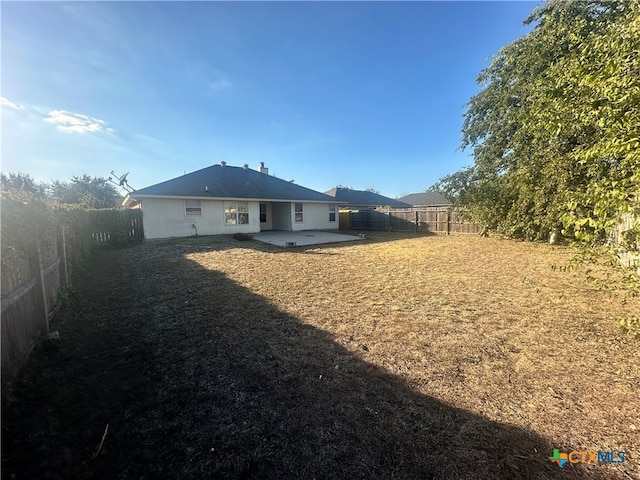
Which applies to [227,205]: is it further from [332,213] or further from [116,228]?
[332,213]

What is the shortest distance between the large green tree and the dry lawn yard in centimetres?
148

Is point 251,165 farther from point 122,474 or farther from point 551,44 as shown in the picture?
point 122,474

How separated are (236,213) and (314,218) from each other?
5.73 meters

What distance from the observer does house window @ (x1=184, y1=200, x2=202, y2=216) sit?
46.1 ft

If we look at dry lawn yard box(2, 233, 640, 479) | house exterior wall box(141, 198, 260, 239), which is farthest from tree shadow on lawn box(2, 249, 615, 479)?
house exterior wall box(141, 198, 260, 239)

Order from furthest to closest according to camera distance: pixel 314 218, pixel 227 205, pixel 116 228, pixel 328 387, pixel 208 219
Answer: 1. pixel 314 218
2. pixel 227 205
3. pixel 208 219
4. pixel 116 228
5. pixel 328 387

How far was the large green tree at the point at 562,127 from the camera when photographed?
267 centimetres

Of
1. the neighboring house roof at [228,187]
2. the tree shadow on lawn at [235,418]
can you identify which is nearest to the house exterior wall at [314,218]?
the neighboring house roof at [228,187]

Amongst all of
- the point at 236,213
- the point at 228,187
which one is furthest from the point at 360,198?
the point at 236,213

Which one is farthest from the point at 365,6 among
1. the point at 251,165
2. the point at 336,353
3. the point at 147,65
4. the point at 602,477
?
the point at 251,165

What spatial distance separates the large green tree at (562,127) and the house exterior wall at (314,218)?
9.01m

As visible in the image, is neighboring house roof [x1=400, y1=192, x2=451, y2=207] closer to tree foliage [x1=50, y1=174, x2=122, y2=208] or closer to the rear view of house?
the rear view of house

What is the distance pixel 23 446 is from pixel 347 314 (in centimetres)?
355

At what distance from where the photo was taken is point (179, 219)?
45.6 feet
